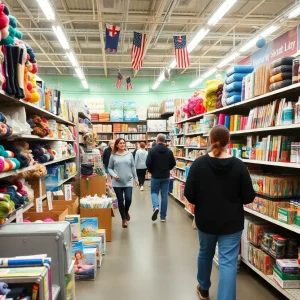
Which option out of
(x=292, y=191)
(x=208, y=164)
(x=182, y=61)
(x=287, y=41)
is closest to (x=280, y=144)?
(x=292, y=191)

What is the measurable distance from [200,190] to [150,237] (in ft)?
9.84

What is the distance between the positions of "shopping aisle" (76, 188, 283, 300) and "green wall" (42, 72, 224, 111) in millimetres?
11784

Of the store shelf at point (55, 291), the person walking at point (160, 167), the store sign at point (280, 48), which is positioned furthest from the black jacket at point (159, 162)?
the store shelf at point (55, 291)

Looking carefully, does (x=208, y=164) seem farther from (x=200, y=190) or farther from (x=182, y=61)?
(x=182, y=61)

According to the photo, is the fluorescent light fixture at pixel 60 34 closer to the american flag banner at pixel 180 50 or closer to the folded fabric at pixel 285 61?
the american flag banner at pixel 180 50

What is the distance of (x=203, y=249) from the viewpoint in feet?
9.99

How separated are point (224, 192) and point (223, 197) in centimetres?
5

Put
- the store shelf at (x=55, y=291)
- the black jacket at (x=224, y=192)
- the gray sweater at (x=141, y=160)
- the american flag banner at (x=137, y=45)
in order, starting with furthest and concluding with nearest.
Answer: the gray sweater at (x=141, y=160)
the american flag banner at (x=137, y=45)
the black jacket at (x=224, y=192)
the store shelf at (x=55, y=291)

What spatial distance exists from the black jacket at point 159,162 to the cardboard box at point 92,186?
1.13m

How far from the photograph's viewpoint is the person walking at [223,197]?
278 cm

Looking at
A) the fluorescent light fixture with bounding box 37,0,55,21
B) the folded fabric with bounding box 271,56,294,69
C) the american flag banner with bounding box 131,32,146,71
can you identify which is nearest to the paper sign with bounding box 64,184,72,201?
the folded fabric with bounding box 271,56,294,69

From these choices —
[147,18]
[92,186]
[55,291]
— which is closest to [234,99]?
[92,186]

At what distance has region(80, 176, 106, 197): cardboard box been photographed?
6.05m

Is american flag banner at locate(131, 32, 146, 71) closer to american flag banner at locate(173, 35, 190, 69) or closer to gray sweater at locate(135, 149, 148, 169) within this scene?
american flag banner at locate(173, 35, 190, 69)
